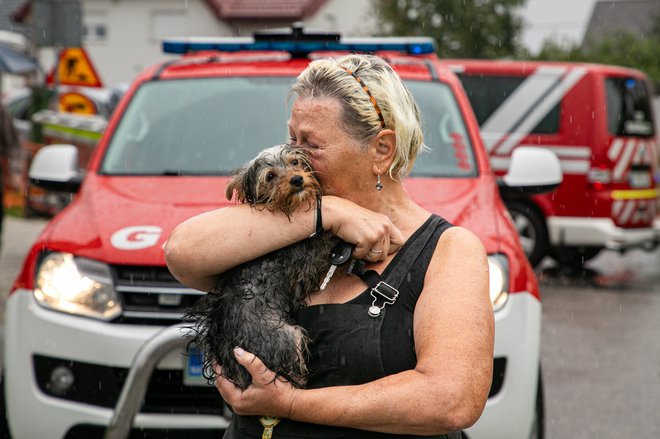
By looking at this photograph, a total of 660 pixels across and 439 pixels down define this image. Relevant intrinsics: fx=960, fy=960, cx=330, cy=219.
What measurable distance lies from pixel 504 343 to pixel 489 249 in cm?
40

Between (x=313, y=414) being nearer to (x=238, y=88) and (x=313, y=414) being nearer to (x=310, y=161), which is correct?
(x=310, y=161)

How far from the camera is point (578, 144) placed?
38.3 ft

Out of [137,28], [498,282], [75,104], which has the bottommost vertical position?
[137,28]

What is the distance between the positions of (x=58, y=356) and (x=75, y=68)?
30.8 ft

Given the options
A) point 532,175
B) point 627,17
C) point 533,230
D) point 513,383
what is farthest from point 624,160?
point 627,17

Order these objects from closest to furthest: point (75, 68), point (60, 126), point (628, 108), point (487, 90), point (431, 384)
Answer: point (431, 384) < point (628, 108) < point (487, 90) < point (75, 68) < point (60, 126)

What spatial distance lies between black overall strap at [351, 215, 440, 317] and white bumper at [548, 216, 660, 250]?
31.7ft

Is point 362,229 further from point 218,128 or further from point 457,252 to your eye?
point 218,128

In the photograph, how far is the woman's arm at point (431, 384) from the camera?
1.93 metres

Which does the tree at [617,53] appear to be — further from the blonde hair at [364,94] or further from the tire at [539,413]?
the blonde hair at [364,94]

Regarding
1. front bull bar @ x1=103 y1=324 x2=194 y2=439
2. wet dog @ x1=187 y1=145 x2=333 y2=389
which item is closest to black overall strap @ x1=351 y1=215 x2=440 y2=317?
wet dog @ x1=187 y1=145 x2=333 y2=389

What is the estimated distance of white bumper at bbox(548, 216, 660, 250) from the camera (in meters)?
11.3

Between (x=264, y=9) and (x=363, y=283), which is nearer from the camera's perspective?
(x=363, y=283)

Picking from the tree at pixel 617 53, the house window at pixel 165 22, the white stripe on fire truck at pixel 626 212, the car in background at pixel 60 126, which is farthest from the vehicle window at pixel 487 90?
the house window at pixel 165 22
